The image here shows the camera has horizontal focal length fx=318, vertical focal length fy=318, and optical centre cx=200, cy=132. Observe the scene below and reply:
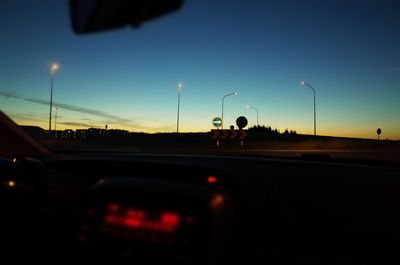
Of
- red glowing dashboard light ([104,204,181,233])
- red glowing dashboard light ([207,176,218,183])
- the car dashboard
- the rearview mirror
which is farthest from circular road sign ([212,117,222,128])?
red glowing dashboard light ([104,204,181,233])

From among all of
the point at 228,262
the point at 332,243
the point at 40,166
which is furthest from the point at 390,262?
the point at 40,166

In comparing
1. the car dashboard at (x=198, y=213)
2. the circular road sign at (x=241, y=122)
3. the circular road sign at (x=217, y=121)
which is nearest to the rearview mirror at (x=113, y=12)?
A: the car dashboard at (x=198, y=213)

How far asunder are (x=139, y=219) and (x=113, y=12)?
4.43 ft

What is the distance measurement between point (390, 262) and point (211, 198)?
1.23 metres

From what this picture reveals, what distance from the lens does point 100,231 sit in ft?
4.66

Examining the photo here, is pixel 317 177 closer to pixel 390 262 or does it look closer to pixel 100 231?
pixel 390 262

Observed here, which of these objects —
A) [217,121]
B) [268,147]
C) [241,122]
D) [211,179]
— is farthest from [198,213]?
[268,147]

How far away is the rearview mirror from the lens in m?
1.79

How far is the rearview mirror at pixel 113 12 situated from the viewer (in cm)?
179

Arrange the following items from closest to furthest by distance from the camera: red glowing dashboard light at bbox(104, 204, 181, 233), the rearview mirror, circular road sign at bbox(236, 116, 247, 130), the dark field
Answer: red glowing dashboard light at bbox(104, 204, 181, 233)
the rearview mirror
the dark field
circular road sign at bbox(236, 116, 247, 130)

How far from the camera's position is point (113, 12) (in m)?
2.03

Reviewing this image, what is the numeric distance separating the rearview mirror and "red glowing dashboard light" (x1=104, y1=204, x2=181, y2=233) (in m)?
1.04

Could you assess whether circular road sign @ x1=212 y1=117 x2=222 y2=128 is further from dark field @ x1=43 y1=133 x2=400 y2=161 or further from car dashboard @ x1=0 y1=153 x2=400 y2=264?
car dashboard @ x1=0 y1=153 x2=400 y2=264

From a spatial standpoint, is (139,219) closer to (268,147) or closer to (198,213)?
(198,213)
